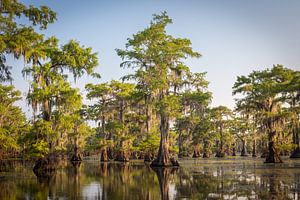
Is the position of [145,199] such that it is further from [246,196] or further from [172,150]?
[172,150]

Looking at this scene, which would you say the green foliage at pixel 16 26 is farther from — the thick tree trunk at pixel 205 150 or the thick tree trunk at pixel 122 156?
the thick tree trunk at pixel 205 150

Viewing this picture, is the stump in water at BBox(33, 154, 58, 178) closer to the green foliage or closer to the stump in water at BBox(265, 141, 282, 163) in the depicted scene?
the green foliage

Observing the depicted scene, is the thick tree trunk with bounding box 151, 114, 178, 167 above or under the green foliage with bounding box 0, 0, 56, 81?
under

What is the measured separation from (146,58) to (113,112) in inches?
963

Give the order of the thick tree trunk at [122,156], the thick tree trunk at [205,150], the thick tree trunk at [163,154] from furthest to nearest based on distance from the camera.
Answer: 1. the thick tree trunk at [205,150]
2. the thick tree trunk at [122,156]
3. the thick tree trunk at [163,154]

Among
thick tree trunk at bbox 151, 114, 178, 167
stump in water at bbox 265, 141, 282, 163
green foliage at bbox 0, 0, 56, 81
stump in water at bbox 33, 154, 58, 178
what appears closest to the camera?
green foliage at bbox 0, 0, 56, 81

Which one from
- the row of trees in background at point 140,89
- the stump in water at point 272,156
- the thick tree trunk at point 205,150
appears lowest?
the thick tree trunk at point 205,150

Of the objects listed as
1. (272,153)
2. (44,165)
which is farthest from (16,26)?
(272,153)

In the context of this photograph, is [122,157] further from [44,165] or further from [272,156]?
[272,156]

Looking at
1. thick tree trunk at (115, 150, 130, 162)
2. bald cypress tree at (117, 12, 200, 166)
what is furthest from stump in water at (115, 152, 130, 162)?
bald cypress tree at (117, 12, 200, 166)

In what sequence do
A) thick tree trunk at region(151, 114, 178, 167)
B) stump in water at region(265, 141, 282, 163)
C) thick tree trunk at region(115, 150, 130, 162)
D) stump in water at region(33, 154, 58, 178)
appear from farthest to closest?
Result: thick tree trunk at region(115, 150, 130, 162)
stump in water at region(265, 141, 282, 163)
thick tree trunk at region(151, 114, 178, 167)
stump in water at region(33, 154, 58, 178)

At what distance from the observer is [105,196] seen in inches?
476

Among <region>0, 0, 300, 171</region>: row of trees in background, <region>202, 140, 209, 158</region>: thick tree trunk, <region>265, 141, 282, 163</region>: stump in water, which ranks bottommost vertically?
<region>202, 140, 209, 158</region>: thick tree trunk

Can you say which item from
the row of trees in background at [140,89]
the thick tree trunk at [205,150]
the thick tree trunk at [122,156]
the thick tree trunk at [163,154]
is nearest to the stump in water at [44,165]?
the row of trees in background at [140,89]
